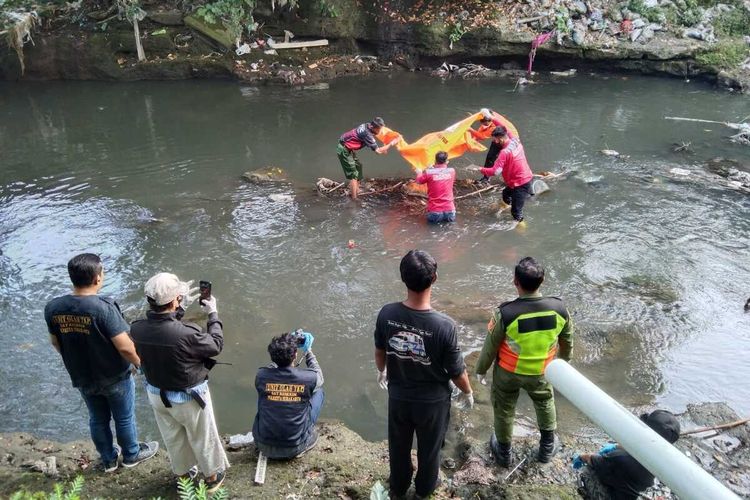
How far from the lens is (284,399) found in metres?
3.61

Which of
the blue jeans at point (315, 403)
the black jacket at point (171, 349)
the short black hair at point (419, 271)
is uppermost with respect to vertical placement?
the short black hair at point (419, 271)

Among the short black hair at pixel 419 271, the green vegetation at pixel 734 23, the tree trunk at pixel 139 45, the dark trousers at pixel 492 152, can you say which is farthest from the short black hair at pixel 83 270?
the green vegetation at pixel 734 23

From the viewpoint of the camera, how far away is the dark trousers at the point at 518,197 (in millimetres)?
7637

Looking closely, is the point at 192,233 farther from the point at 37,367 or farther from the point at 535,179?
the point at 535,179

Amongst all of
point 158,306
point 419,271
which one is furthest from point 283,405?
point 419,271

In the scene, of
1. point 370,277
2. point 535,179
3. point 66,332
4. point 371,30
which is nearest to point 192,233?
point 370,277

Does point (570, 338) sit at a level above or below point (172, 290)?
below

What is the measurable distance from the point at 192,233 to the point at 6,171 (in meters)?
5.03

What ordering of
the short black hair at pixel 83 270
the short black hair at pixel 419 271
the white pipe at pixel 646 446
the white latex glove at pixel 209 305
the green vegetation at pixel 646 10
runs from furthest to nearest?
the green vegetation at pixel 646 10
the white latex glove at pixel 209 305
the short black hair at pixel 83 270
the short black hair at pixel 419 271
the white pipe at pixel 646 446

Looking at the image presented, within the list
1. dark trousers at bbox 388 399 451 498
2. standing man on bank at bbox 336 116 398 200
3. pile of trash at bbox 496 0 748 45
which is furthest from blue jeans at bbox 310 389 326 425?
pile of trash at bbox 496 0 748 45

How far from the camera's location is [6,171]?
33.4 ft

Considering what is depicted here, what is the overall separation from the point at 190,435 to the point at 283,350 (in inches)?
30.9

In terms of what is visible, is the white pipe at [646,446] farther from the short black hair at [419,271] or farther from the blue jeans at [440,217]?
the blue jeans at [440,217]

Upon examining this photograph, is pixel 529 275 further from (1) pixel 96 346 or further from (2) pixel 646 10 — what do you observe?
(2) pixel 646 10
